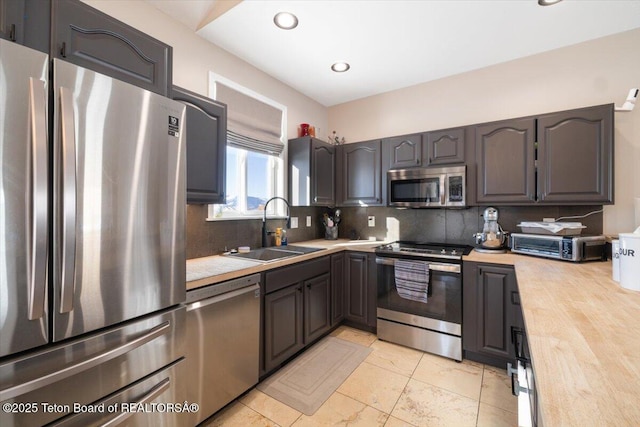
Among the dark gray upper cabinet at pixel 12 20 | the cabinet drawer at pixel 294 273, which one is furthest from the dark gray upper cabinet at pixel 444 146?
the dark gray upper cabinet at pixel 12 20

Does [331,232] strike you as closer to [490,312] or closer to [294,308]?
[294,308]

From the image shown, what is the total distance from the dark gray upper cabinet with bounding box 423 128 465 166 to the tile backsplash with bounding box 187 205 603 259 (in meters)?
0.57

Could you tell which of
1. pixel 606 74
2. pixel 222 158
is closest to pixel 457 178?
pixel 606 74

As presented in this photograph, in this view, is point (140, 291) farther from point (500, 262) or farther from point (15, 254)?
point (500, 262)

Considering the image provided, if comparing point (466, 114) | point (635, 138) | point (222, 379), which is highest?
point (466, 114)

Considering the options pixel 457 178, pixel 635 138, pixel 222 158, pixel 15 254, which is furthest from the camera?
pixel 457 178

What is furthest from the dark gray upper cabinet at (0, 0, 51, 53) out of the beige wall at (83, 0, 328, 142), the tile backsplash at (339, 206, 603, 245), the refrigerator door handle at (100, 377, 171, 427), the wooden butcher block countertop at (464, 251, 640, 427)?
the tile backsplash at (339, 206, 603, 245)

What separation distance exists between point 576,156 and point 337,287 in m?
2.28

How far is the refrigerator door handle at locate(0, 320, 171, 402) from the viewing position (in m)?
0.86

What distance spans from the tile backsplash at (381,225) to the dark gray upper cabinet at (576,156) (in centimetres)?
31

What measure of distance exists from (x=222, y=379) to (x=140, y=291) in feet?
2.63

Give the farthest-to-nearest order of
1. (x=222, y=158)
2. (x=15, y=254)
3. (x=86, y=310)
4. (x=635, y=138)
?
(x=635, y=138)
(x=222, y=158)
(x=86, y=310)
(x=15, y=254)

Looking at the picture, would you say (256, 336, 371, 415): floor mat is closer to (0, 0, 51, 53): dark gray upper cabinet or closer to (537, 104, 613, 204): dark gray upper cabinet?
(537, 104, 613, 204): dark gray upper cabinet

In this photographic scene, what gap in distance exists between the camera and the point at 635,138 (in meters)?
2.13
